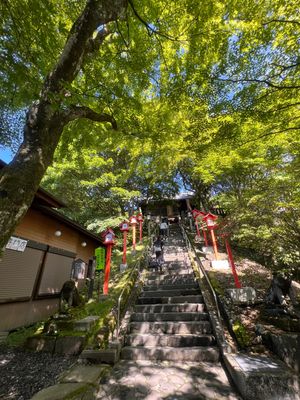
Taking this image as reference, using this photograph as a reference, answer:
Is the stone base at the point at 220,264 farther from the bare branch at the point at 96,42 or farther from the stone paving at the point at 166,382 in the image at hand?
the bare branch at the point at 96,42

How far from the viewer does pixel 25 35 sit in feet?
14.7

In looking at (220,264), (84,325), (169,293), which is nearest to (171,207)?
(220,264)

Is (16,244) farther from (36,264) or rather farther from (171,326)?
(171,326)

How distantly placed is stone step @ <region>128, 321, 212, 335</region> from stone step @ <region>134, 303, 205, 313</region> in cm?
76

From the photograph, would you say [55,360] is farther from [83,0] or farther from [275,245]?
[83,0]

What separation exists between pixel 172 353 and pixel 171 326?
2.84 feet

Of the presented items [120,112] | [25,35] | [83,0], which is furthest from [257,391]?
[83,0]

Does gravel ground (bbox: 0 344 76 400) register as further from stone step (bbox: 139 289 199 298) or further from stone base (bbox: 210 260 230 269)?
stone base (bbox: 210 260 230 269)

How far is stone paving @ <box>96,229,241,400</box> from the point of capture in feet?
11.2

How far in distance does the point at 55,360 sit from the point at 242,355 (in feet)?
13.2

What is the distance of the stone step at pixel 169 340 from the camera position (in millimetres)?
4957

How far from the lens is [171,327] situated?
216 inches

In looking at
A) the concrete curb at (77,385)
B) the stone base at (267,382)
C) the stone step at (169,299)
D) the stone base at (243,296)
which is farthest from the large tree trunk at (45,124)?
the stone base at (243,296)

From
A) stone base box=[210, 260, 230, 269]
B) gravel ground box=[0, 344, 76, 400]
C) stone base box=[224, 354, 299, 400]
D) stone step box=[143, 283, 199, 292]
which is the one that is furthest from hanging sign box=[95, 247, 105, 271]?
stone base box=[224, 354, 299, 400]
